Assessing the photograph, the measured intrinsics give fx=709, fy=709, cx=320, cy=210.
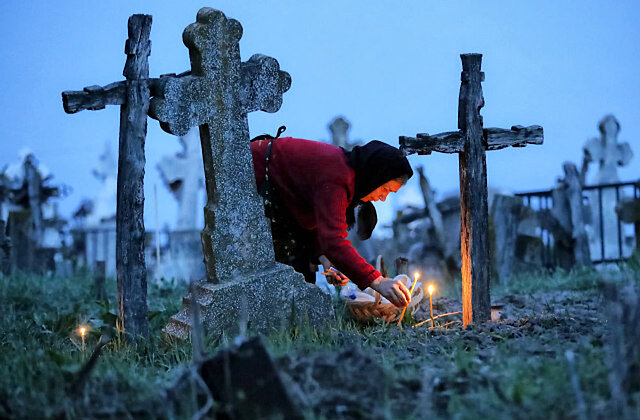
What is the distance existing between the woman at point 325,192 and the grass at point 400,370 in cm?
49

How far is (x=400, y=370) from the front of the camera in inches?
131

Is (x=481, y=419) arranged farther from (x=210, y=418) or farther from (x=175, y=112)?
(x=175, y=112)

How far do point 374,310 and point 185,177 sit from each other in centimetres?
1145

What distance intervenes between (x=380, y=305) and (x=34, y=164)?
12.1 metres

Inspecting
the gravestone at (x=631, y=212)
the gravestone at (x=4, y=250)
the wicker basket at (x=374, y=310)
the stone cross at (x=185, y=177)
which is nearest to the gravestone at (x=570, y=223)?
the gravestone at (x=631, y=212)

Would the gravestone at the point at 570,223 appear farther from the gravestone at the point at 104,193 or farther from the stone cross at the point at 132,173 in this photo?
the gravestone at the point at 104,193

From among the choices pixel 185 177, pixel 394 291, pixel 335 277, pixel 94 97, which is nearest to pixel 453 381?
pixel 394 291

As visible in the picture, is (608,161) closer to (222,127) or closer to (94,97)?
(222,127)

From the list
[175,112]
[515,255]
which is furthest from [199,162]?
[175,112]

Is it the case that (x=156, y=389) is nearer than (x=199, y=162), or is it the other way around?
(x=156, y=389)

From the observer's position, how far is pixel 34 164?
15.3 metres

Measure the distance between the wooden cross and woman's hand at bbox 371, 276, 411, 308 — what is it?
812mm

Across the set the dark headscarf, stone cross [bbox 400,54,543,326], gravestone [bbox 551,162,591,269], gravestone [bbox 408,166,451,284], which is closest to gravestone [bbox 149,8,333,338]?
the dark headscarf

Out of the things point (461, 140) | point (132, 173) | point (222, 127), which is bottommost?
point (132, 173)
